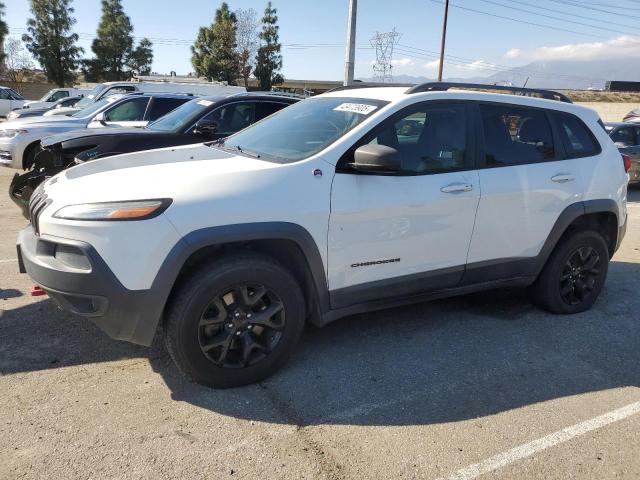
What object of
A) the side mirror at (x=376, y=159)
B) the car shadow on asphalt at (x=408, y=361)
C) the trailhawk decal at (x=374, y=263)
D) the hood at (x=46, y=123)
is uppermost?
the side mirror at (x=376, y=159)

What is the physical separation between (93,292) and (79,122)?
8.22m

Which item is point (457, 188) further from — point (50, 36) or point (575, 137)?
point (50, 36)

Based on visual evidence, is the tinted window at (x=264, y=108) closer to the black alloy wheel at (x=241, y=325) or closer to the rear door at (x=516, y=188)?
the rear door at (x=516, y=188)

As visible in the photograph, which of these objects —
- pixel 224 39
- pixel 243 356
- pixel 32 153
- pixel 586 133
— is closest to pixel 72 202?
pixel 243 356

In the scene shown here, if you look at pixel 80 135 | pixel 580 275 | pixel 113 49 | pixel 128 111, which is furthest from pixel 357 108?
pixel 113 49

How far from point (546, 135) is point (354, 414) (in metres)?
2.79

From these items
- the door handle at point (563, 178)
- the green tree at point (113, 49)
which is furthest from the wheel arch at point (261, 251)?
the green tree at point (113, 49)

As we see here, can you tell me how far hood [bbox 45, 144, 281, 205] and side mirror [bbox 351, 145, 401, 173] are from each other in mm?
495

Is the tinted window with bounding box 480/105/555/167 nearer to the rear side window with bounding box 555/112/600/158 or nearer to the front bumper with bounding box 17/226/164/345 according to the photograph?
the rear side window with bounding box 555/112/600/158

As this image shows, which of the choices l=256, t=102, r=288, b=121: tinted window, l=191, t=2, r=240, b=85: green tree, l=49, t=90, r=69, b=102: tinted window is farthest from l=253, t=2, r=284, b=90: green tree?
l=256, t=102, r=288, b=121: tinted window

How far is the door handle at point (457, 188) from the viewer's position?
374 centimetres

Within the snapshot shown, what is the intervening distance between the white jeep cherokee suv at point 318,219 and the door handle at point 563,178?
2cm

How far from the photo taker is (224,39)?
47.5 metres

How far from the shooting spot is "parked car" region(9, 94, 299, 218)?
567 cm
